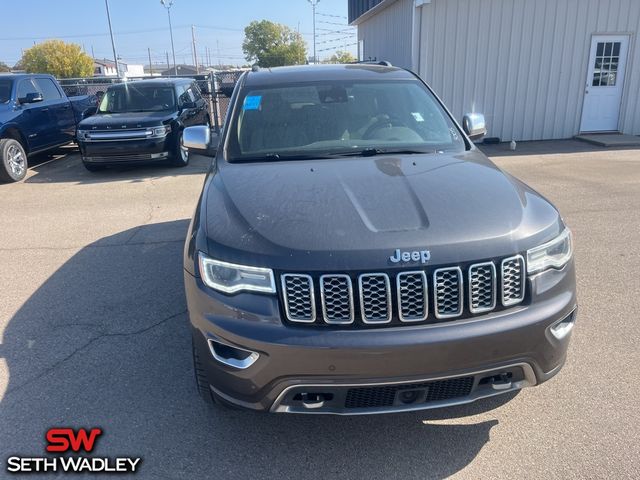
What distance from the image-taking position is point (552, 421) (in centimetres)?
269

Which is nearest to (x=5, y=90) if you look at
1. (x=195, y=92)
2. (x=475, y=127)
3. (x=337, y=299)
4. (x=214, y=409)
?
(x=195, y=92)

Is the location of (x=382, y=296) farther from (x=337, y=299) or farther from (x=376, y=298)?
(x=337, y=299)

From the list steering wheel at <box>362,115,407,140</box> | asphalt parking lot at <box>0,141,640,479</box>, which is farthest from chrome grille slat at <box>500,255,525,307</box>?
steering wheel at <box>362,115,407,140</box>

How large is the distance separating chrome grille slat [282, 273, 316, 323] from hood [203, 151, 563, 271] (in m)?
0.05

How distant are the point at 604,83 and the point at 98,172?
11668 mm

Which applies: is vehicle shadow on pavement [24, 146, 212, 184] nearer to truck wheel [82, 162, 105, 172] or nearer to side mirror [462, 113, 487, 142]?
truck wheel [82, 162, 105, 172]

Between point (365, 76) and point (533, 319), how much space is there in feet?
8.37

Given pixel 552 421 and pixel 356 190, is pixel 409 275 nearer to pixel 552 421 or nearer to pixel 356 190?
pixel 356 190

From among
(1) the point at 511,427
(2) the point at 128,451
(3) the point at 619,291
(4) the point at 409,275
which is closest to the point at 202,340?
(2) the point at 128,451

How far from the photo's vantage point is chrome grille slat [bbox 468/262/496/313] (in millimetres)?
2221

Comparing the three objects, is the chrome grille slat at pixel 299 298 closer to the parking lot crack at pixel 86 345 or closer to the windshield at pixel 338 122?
the windshield at pixel 338 122

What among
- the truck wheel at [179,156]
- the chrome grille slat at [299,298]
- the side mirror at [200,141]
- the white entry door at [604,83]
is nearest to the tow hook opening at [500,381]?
the chrome grille slat at [299,298]

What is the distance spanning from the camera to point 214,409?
9.37 feet

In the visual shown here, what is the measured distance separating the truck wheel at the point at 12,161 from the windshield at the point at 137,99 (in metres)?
1.84
